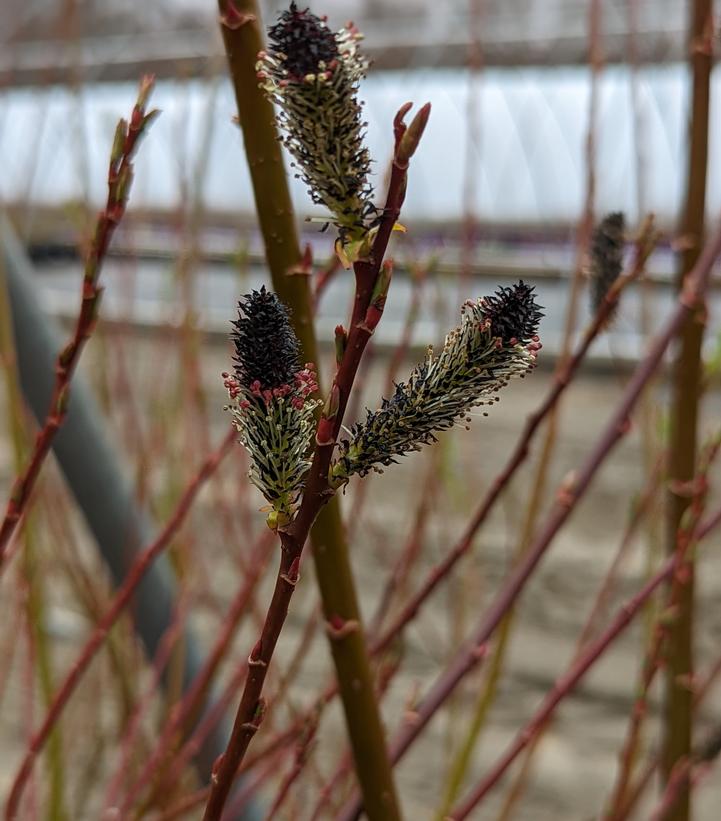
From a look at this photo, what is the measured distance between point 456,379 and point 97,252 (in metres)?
0.11

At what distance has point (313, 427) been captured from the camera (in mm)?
209

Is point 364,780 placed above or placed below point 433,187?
below

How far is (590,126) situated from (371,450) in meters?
0.45

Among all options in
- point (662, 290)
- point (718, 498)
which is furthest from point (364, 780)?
point (662, 290)

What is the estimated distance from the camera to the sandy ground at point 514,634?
133cm

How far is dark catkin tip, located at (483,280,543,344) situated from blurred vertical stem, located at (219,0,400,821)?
10 centimetres

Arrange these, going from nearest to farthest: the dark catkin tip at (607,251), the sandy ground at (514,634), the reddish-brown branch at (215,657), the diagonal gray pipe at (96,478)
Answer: the dark catkin tip at (607,251)
the reddish-brown branch at (215,657)
the diagonal gray pipe at (96,478)
the sandy ground at (514,634)

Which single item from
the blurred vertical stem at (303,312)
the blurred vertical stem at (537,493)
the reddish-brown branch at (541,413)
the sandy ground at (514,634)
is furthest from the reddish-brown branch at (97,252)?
the sandy ground at (514,634)

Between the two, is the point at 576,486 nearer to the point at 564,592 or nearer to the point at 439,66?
the point at 564,592

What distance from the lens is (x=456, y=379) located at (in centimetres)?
20

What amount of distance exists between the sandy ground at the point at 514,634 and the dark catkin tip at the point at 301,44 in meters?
0.88

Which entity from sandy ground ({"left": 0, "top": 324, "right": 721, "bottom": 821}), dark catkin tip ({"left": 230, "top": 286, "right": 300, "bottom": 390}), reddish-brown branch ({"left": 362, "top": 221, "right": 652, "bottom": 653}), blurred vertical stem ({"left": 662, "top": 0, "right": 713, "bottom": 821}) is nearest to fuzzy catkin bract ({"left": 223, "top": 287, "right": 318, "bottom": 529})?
dark catkin tip ({"left": 230, "top": 286, "right": 300, "bottom": 390})

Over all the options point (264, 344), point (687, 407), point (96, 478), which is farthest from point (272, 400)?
point (96, 478)

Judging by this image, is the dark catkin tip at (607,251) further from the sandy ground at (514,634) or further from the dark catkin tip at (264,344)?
the sandy ground at (514,634)
